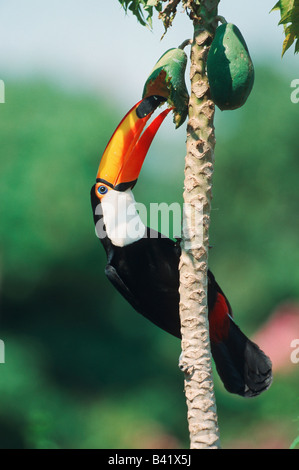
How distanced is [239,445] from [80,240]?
1.91 m

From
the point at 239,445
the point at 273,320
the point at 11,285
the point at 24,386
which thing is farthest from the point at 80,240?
the point at 239,445

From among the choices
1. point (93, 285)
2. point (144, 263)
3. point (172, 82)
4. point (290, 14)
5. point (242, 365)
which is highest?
point (93, 285)

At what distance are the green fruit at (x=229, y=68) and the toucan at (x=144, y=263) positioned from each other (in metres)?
0.41

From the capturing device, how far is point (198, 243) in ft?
6.68

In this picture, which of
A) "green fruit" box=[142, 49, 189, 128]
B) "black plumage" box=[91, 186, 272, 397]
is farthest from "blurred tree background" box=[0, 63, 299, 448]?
"green fruit" box=[142, 49, 189, 128]

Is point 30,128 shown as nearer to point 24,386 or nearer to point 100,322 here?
point 100,322

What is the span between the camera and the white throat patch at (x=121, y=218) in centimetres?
234

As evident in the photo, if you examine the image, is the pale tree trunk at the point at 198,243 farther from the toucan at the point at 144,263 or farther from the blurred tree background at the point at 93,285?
the blurred tree background at the point at 93,285

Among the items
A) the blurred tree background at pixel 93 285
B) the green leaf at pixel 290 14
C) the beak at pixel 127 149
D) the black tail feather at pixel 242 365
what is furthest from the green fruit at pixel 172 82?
the blurred tree background at pixel 93 285

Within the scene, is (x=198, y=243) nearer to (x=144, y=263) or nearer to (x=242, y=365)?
(x=144, y=263)

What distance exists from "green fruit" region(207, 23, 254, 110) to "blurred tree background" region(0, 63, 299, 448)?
3010mm

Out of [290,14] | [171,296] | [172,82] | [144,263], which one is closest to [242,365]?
[171,296]

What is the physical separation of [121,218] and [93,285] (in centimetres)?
288

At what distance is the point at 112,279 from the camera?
240cm
